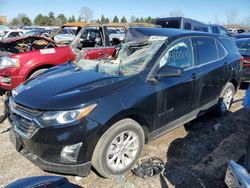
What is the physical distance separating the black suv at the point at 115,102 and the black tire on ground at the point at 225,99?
1.86 ft

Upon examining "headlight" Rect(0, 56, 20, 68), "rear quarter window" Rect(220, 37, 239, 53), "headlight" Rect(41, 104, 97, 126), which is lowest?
"headlight" Rect(0, 56, 20, 68)

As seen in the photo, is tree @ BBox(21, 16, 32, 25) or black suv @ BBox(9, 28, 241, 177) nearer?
black suv @ BBox(9, 28, 241, 177)

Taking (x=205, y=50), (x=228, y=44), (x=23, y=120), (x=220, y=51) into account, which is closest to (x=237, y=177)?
(x=23, y=120)

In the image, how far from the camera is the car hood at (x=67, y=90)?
10.0 feet

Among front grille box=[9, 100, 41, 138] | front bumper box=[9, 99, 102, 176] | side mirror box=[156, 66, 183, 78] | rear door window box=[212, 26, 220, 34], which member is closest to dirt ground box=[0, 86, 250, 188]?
front bumper box=[9, 99, 102, 176]

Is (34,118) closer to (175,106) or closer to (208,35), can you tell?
(175,106)

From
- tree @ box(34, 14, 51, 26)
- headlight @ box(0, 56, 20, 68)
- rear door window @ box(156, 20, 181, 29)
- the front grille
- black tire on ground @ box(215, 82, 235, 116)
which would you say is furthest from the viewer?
tree @ box(34, 14, 51, 26)

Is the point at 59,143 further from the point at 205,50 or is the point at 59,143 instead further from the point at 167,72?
the point at 205,50

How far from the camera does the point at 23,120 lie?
3.21m

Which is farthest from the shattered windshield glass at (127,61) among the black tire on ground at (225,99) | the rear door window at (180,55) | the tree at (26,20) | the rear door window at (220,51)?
the tree at (26,20)

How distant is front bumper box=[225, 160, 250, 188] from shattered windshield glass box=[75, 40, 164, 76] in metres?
1.74

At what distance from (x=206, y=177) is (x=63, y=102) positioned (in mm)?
1962

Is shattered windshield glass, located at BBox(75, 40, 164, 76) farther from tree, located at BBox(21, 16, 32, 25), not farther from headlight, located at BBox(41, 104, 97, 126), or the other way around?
tree, located at BBox(21, 16, 32, 25)

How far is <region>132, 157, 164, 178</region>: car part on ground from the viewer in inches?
139
